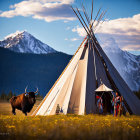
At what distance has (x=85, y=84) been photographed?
12922mm

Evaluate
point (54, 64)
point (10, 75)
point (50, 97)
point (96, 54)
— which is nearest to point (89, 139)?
point (50, 97)

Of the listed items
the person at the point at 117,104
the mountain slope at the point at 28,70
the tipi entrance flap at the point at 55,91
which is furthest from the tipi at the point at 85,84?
the mountain slope at the point at 28,70

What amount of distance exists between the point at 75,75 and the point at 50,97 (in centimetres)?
203

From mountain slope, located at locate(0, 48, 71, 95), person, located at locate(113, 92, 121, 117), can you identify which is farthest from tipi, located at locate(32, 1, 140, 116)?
mountain slope, located at locate(0, 48, 71, 95)

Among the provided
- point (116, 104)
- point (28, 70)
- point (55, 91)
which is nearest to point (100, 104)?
point (116, 104)

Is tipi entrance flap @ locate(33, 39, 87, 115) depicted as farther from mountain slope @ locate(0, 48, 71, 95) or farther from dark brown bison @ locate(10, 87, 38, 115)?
mountain slope @ locate(0, 48, 71, 95)

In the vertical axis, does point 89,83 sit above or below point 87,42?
below

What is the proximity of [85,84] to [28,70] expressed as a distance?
158 meters

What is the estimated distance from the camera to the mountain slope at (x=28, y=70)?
478 feet

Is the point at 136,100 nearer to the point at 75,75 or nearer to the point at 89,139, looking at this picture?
the point at 75,75

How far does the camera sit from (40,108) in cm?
1405

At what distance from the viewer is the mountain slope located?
146 metres

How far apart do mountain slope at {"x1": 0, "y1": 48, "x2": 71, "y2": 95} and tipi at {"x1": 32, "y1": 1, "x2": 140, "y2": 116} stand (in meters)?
122

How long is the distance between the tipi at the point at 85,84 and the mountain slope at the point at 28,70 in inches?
4795
